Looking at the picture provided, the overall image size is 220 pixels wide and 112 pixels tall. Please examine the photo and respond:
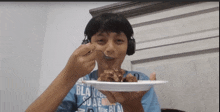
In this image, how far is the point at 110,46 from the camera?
0.77 metres

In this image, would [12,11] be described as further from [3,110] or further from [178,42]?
[178,42]

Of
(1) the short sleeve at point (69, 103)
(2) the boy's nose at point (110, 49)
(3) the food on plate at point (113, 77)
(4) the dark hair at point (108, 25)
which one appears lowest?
(1) the short sleeve at point (69, 103)

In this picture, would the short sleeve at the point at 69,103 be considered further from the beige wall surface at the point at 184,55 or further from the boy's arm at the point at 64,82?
the beige wall surface at the point at 184,55

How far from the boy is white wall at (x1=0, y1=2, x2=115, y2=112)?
0.64 feet

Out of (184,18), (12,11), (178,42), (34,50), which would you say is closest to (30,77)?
(34,50)

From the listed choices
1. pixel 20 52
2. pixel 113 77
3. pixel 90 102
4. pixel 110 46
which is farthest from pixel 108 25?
pixel 20 52

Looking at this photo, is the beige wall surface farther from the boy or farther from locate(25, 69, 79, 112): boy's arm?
locate(25, 69, 79, 112): boy's arm

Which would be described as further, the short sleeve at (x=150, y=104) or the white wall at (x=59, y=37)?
the white wall at (x=59, y=37)

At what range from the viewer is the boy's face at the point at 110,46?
2.57 ft

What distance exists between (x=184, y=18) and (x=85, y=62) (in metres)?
1.18

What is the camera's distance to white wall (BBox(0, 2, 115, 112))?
2.73 ft

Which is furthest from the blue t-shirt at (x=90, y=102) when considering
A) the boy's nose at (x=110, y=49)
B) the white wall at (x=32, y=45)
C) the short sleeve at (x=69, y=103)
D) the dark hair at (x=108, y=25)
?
the dark hair at (x=108, y=25)

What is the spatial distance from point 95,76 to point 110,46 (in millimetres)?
308

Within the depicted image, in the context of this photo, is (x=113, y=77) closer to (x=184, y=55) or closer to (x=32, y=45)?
(x=32, y=45)
